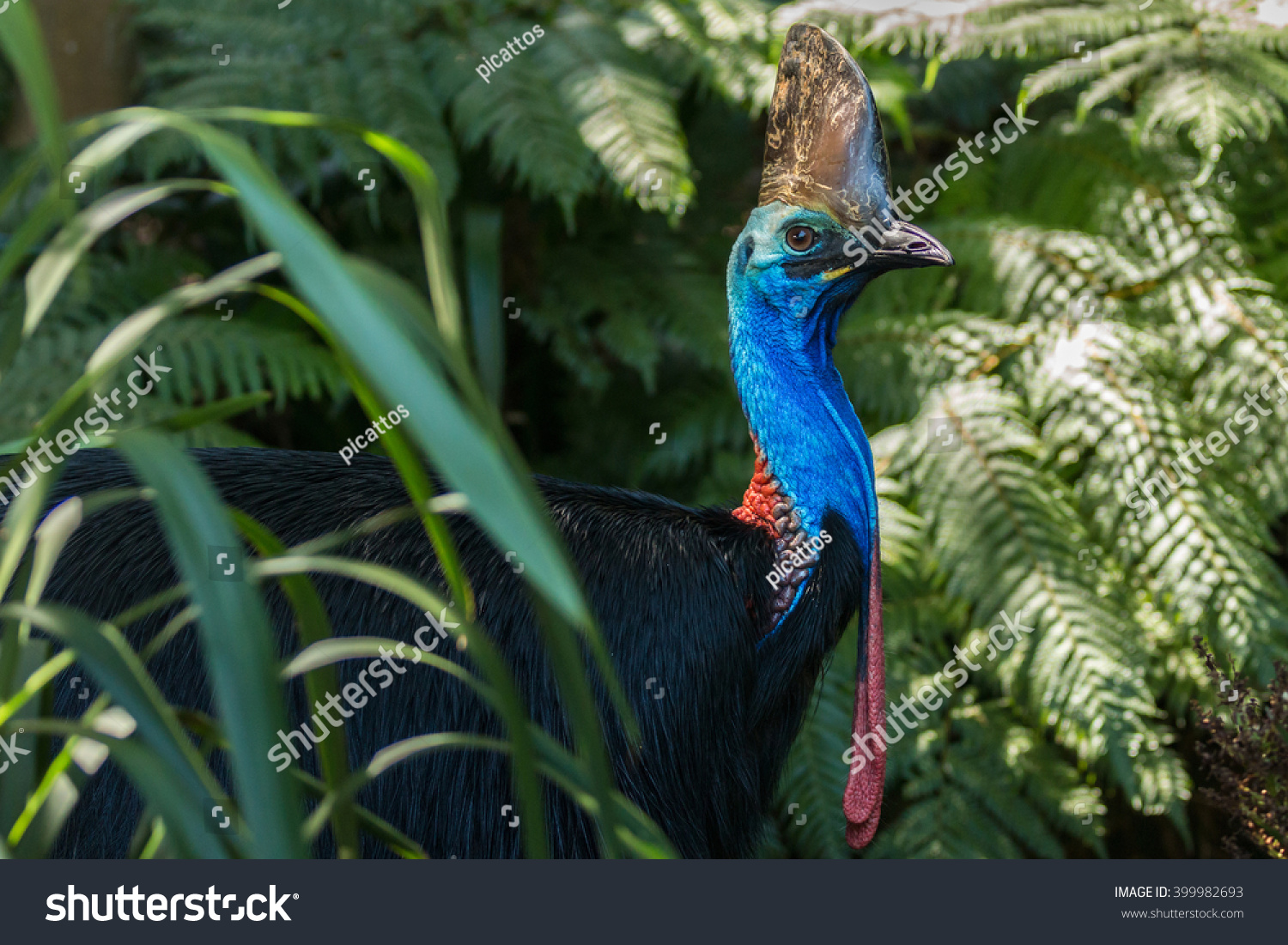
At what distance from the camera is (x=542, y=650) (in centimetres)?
129

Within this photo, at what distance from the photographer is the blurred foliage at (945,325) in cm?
203

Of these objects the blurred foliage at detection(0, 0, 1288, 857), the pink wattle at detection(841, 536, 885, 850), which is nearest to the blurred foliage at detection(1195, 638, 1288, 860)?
the blurred foliage at detection(0, 0, 1288, 857)

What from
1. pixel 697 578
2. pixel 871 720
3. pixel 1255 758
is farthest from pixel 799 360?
pixel 1255 758

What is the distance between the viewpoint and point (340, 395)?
7.11 ft

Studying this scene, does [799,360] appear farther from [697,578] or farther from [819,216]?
[697,578]

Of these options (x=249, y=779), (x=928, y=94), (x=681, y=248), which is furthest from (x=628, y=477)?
(x=249, y=779)

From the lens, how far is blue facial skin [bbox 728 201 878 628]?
1.38 m

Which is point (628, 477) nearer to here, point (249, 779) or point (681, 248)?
point (681, 248)

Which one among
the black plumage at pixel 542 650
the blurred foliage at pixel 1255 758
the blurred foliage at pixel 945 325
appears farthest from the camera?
the blurred foliage at pixel 945 325

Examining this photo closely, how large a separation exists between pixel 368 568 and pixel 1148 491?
173 centimetres

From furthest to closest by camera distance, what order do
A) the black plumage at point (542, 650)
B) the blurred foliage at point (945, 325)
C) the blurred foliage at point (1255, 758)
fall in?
the blurred foliage at point (945, 325)
the blurred foliage at point (1255, 758)
the black plumage at point (542, 650)

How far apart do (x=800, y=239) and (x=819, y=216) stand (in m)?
0.03

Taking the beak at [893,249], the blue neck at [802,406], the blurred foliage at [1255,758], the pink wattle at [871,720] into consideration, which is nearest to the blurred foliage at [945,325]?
the blurred foliage at [1255,758]

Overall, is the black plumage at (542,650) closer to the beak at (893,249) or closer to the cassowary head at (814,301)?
the cassowary head at (814,301)
